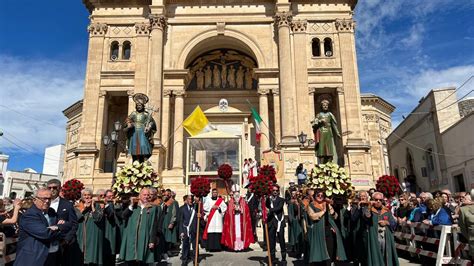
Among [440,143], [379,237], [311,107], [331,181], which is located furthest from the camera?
[311,107]

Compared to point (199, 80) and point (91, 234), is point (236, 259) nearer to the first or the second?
point (91, 234)

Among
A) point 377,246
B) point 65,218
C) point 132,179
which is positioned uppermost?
point 132,179

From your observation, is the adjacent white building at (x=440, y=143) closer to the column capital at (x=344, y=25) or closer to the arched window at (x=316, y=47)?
the column capital at (x=344, y=25)

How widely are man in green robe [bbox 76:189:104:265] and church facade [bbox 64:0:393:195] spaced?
43.7 feet

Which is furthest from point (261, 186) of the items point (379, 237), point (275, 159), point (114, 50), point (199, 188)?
point (114, 50)

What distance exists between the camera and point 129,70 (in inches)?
910

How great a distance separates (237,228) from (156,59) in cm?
1527

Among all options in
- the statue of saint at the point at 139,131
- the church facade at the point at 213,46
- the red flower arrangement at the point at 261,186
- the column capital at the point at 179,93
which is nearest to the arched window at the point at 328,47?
the church facade at the point at 213,46

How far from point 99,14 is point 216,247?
20.0m

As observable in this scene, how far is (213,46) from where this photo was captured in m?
25.6

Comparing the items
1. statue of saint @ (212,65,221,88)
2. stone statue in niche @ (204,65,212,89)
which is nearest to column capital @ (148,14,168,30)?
stone statue in niche @ (204,65,212,89)

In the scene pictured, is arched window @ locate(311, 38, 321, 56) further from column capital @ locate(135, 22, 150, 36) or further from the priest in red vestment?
the priest in red vestment

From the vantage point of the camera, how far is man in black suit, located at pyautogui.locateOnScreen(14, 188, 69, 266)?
484 cm

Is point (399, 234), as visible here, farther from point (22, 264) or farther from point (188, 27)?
point (188, 27)
